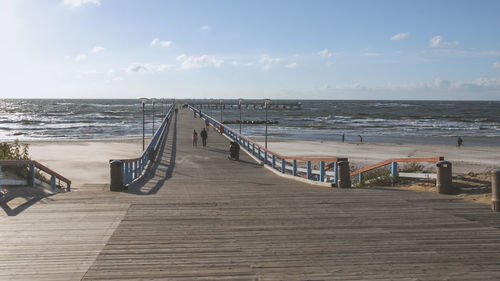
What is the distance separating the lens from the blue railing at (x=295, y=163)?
49.3 feet

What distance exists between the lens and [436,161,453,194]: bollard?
10312 mm

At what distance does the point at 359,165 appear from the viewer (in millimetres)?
29125

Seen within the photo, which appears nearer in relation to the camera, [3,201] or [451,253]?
[451,253]

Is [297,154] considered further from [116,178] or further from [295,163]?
[116,178]

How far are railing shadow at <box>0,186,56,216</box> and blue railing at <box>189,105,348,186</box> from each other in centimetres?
752

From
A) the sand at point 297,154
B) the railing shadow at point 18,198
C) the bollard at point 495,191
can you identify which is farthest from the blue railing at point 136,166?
the bollard at point 495,191

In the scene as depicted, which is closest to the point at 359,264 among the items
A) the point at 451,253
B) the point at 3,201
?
the point at 451,253

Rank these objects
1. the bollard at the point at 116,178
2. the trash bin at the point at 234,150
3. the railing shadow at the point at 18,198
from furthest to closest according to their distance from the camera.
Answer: the trash bin at the point at 234,150
the bollard at the point at 116,178
the railing shadow at the point at 18,198

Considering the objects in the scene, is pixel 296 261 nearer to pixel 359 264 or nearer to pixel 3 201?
pixel 359 264

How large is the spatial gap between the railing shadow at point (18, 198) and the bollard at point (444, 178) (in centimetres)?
875

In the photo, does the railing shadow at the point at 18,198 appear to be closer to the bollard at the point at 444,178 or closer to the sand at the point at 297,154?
the bollard at the point at 444,178

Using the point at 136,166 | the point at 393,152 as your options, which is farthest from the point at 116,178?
the point at 393,152

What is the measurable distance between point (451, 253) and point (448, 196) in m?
4.21

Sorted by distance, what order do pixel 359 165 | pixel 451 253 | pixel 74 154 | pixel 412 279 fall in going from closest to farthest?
1. pixel 412 279
2. pixel 451 253
3. pixel 359 165
4. pixel 74 154
